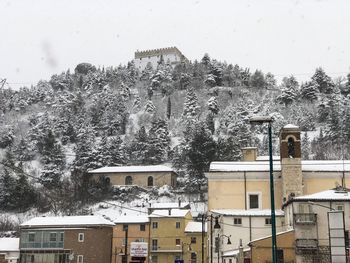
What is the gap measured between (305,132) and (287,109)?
722 inches

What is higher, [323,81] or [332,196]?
[323,81]

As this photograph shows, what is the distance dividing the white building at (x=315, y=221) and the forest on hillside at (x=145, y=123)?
43011mm

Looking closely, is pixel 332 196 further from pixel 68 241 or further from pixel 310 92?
pixel 310 92

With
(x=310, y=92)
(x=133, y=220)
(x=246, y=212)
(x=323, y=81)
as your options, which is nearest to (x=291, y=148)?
(x=246, y=212)

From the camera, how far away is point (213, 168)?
44.9 metres

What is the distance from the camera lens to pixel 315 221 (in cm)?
3275

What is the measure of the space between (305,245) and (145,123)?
310 feet

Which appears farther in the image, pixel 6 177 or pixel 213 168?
pixel 6 177

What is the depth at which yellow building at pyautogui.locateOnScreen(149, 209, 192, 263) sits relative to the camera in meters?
56.0

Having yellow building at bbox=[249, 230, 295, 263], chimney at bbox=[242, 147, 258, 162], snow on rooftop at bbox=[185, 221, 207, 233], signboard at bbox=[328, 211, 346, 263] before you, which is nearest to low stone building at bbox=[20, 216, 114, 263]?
A: snow on rooftop at bbox=[185, 221, 207, 233]

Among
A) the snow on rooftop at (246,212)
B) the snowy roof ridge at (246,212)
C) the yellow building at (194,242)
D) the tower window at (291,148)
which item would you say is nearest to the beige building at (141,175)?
the yellow building at (194,242)

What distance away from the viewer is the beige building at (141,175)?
85.4m

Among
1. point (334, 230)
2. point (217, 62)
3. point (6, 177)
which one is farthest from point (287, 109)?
point (334, 230)

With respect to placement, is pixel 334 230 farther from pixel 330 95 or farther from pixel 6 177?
pixel 330 95
